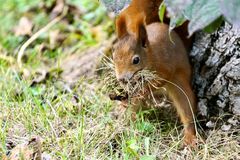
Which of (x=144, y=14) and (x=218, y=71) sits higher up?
(x=144, y=14)

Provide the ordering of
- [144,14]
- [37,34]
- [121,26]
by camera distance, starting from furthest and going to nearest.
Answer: [37,34]
[144,14]
[121,26]

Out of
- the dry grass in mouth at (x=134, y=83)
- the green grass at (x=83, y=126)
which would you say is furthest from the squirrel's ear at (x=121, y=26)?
the green grass at (x=83, y=126)

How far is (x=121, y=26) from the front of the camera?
255 centimetres

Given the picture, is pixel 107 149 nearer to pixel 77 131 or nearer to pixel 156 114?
pixel 77 131

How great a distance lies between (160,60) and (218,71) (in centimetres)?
26

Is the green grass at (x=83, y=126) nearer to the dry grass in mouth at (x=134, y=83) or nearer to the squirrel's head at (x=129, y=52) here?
the dry grass in mouth at (x=134, y=83)

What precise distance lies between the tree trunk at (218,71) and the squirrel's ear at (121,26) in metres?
0.39

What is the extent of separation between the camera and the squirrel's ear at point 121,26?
2523mm

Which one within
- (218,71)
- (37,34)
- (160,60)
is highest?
(160,60)

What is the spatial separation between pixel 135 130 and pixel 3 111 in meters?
0.66

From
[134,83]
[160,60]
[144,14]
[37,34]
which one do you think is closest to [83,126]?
[134,83]

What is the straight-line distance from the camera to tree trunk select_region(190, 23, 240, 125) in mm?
2426

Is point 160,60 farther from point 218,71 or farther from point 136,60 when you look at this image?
point 218,71

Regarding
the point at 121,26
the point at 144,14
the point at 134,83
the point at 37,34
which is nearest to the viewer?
the point at 134,83
